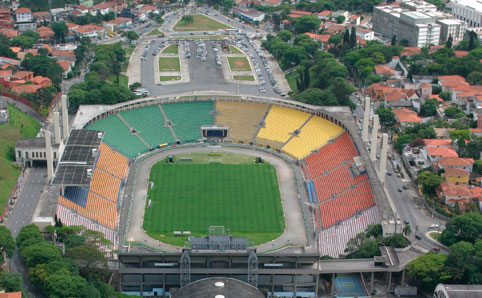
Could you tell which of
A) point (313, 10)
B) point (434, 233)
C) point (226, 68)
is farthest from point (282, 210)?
point (313, 10)

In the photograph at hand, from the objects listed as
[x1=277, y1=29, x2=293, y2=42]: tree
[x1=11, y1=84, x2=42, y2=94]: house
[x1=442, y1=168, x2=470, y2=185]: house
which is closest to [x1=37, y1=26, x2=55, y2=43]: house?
[x1=11, y1=84, x2=42, y2=94]: house

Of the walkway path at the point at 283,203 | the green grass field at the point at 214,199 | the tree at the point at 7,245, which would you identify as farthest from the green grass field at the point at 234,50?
the tree at the point at 7,245

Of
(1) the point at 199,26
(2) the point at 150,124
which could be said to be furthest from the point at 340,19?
(2) the point at 150,124

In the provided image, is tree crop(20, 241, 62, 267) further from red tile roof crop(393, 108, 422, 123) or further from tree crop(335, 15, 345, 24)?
tree crop(335, 15, 345, 24)

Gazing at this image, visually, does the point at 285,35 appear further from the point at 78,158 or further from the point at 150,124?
the point at 78,158

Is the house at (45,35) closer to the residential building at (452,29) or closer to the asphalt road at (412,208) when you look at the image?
the residential building at (452,29)
